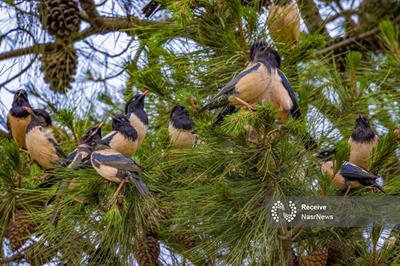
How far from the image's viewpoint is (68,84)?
4.81 m

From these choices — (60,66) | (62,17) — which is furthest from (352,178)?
(60,66)

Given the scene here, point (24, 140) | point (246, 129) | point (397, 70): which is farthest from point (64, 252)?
point (397, 70)

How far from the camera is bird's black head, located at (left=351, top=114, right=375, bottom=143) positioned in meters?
3.39

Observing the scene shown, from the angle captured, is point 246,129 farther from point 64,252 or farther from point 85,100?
point 85,100

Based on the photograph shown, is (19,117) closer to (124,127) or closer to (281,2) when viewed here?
(124,127)

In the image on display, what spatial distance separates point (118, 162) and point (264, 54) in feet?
1.98

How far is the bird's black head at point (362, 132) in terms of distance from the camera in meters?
3.39

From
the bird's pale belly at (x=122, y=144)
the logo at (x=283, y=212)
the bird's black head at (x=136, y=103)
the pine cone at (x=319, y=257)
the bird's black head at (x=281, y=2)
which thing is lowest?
the pine cone at (x=319, y=257)

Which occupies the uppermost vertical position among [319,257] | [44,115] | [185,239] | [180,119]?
[44,115]

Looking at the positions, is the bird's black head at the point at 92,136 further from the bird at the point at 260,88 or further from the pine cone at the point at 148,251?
the bird at the point at 260,88

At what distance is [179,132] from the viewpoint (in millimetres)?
3701

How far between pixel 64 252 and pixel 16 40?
5.23ft

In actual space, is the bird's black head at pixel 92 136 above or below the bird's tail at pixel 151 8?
below

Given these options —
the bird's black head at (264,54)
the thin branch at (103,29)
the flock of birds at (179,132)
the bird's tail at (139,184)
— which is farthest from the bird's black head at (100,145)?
the thin branch at (103,29)
